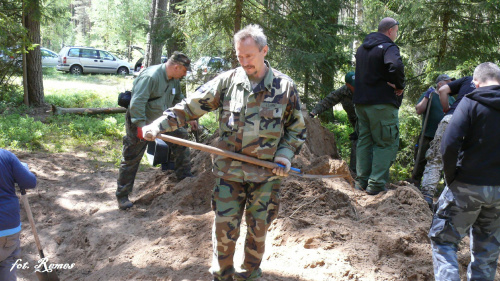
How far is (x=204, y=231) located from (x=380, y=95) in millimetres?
2897

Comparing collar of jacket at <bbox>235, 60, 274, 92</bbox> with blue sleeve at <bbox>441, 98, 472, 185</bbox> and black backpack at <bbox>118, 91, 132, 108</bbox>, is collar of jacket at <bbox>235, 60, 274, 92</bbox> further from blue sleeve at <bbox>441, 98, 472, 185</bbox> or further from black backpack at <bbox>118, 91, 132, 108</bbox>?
black backpack at <bbox>118, 91, 132, 108</bbox>

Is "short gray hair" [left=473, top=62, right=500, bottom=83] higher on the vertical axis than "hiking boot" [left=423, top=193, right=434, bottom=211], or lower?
higher

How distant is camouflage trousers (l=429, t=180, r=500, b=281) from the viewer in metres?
3.43

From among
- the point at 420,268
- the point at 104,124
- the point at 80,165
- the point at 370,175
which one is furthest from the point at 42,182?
the point at 420,268

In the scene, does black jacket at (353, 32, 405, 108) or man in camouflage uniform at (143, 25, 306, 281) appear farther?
black jacket at (353, 32, 405, 108)

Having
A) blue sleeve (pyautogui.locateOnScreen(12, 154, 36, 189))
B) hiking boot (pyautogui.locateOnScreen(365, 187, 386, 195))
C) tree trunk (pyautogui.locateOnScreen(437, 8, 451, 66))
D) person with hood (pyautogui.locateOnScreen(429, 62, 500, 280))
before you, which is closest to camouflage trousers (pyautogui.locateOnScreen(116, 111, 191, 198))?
blue sleeve (pyautogui.locateOnScreen(12, 154, 36, 189))

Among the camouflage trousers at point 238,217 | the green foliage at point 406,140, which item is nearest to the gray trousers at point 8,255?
the camouflage trousers at point 238,217

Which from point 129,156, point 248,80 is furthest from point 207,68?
point 248,80

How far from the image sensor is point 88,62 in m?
24.4

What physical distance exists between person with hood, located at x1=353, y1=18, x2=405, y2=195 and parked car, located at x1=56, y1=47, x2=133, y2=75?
21934 mm

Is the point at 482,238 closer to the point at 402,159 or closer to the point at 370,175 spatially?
the point at 370,175

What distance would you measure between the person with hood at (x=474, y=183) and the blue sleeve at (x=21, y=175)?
12.1 feet

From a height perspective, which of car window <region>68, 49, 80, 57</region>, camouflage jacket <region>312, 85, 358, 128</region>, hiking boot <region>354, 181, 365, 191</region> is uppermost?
car window <region>68, 49, 80, 57</region>

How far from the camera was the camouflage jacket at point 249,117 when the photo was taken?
131 inches
